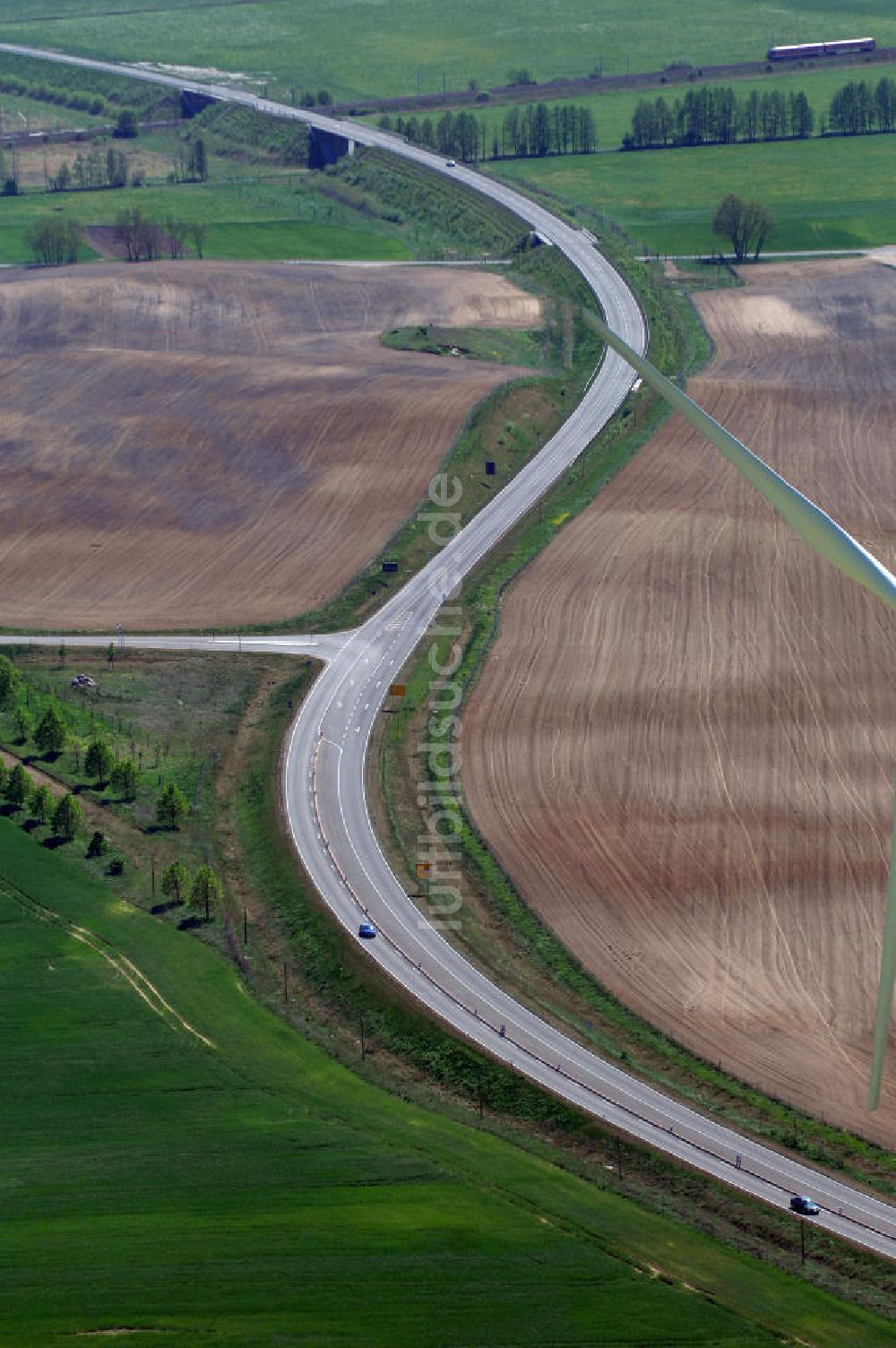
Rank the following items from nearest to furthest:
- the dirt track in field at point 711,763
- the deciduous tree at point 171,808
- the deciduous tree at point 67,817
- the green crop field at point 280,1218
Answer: the green crop field at point 280,1218 → the dirt track in field at point 711,763 → the deciduous tree at point 67,817 → the deciduous tree at point 171,808

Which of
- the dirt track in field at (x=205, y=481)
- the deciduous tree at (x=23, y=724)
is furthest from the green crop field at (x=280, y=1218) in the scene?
the dirt track in field at (x=205, y=481)

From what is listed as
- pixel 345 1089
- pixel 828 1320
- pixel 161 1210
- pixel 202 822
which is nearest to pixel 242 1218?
pixel 161 1210

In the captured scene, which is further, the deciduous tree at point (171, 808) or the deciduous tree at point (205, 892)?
the deciduous tree at point (171, 808)

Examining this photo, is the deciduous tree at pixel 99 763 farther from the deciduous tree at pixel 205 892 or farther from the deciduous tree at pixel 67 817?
the deciduous tree at pixel 205 892

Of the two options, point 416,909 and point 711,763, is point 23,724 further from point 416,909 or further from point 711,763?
point 711,763

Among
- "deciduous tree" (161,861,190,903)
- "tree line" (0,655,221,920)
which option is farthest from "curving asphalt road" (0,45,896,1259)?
"deciduous tree" (161,861,190,903)

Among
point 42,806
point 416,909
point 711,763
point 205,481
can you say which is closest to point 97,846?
point 42,806

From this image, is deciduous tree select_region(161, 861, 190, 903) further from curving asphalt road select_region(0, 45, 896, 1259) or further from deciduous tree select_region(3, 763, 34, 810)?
deciduous tree select_region(3, 763, 34, 810)
